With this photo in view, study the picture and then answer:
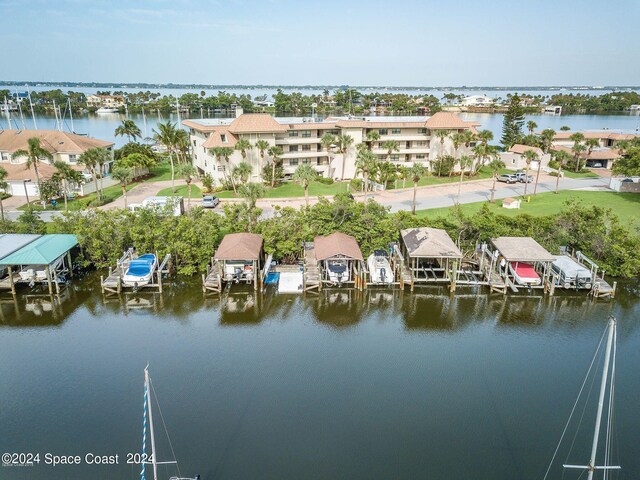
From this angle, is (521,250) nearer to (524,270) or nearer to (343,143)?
(524,270)

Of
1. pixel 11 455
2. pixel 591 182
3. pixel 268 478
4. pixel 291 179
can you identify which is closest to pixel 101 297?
pixel 11 455

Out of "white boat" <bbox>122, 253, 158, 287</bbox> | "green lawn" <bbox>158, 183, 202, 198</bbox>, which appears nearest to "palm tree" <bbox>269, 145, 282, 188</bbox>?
"green lawn" <bbox>158, 183, 202, 198</bbox>

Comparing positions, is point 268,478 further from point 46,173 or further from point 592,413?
point 46,173

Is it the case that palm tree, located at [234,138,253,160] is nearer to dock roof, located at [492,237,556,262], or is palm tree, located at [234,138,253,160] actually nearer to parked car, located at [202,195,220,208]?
parked car, located at [202,195,220,208]

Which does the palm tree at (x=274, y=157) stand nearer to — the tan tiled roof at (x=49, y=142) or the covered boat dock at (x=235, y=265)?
the covered boat dock at (x=235, y=265)

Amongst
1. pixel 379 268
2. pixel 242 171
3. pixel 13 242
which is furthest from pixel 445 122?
pixel 13 242

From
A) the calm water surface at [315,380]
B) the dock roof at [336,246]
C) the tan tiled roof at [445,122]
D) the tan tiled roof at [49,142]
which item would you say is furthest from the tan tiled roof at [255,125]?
the calm water surface at [315,380]
